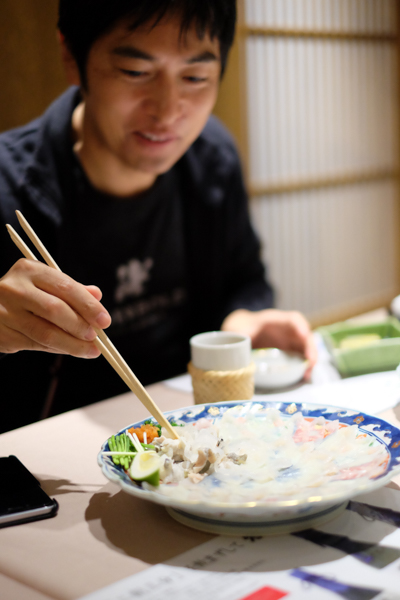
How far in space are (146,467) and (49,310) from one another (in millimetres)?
253

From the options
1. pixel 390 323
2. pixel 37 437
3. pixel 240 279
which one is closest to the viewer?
pixel 37 437

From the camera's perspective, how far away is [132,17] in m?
1.27

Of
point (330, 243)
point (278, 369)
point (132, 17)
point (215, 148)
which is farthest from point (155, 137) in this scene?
point (330, 243)

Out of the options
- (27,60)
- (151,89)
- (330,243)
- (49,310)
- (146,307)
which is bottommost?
(330,243)

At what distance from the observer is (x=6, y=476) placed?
80 cm

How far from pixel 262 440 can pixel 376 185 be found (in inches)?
138

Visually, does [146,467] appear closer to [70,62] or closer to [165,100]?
[165,100]

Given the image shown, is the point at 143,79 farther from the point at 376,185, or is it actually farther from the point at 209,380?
the point at 376,185

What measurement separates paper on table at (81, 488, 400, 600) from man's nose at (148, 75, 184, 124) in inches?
38.4

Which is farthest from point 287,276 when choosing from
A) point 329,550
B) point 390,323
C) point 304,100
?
point 329,550

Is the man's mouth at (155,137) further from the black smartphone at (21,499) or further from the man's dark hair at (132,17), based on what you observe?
the black smartphone at (21,499)

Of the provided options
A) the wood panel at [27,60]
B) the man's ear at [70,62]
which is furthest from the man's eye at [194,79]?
the wood panel at [27,60]

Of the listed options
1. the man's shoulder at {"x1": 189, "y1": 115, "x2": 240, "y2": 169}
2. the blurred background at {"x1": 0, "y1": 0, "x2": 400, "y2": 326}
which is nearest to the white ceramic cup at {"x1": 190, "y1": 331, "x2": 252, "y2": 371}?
the man's shoulder at {"x1": 189, "y1": 115, "x2": 240, "y2": 169}

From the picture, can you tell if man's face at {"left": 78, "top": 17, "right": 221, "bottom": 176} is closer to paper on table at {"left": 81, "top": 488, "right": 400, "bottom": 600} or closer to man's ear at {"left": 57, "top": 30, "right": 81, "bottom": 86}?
man's ear at {"left": 57, "top": 30, "right": 81, "bottom": 86}
